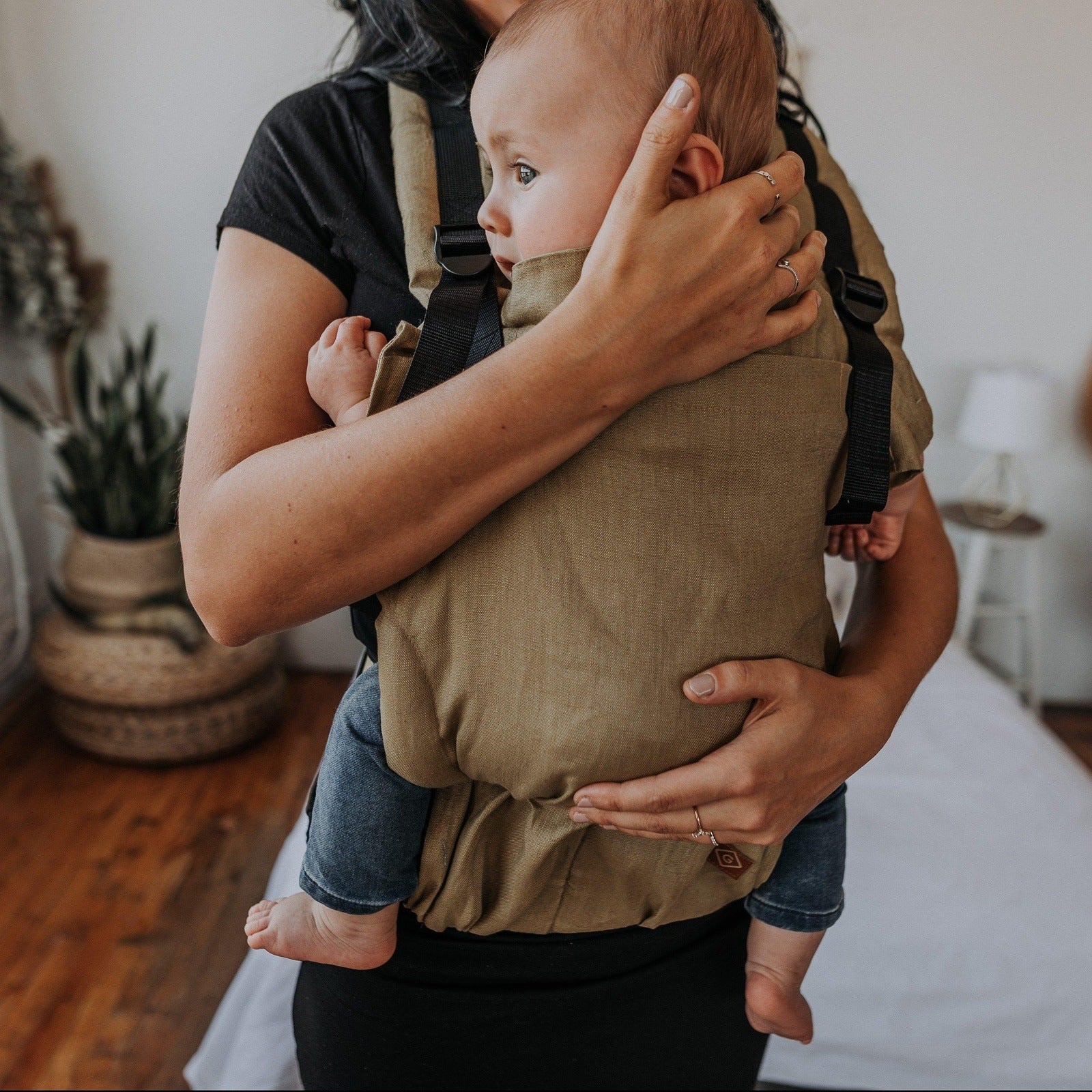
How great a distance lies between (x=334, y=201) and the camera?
2.40ft

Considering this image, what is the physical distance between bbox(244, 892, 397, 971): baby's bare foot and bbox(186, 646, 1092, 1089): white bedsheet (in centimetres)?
69

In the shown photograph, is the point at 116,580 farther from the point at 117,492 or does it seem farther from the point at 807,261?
the point at 807,261

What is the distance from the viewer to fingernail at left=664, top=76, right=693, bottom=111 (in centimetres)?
58

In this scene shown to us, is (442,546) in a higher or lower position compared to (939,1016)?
higher

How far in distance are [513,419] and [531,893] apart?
1.16 ft

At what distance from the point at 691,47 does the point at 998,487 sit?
284cm

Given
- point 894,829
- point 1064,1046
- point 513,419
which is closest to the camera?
point 513,419

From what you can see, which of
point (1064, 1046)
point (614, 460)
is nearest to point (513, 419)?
point (614, 460)

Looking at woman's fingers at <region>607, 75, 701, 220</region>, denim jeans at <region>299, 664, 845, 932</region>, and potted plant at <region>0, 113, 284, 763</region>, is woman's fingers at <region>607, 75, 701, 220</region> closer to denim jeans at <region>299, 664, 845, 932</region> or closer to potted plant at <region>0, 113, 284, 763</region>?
denim jeans at <region>299, 664, 845, 932</region>

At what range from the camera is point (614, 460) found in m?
0.62

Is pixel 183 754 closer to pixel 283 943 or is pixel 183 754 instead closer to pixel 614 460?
pixel 283 943

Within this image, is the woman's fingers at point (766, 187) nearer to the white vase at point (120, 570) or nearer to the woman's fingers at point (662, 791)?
the woman's fingers at point (662, 791)

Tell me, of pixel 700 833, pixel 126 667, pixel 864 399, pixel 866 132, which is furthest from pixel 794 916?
pixel 866 132

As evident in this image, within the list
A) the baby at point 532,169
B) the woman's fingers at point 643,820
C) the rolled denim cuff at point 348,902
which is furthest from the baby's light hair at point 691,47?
the rolled denim cuff at point 348,902
